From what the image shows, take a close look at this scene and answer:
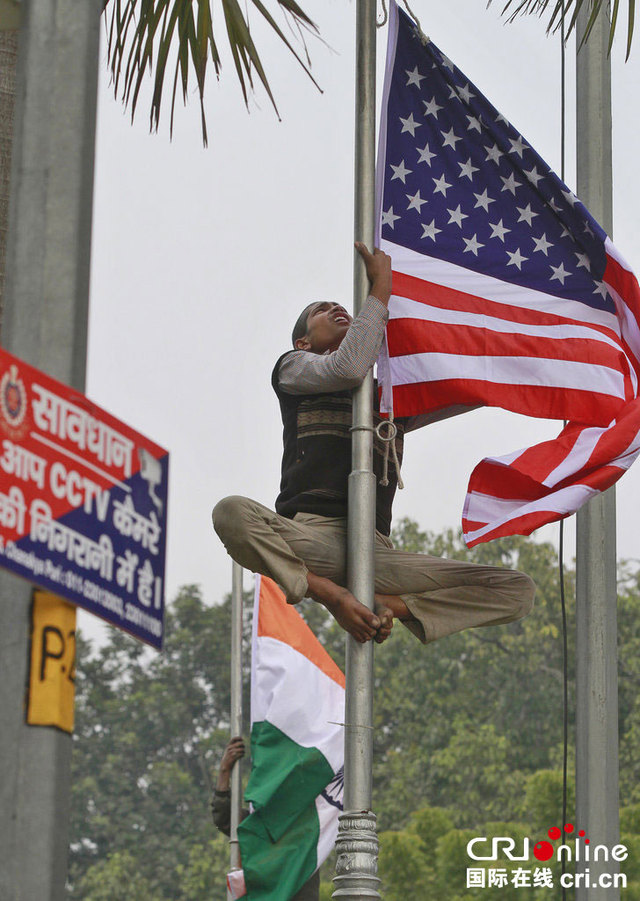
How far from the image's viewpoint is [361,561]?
640cm

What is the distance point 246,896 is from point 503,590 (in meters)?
4.07

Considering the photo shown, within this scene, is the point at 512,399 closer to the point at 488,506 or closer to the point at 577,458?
the point at 577,458

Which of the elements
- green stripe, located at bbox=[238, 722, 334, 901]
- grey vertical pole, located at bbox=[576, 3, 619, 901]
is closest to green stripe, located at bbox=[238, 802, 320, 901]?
green stripe, located at bbox=[238, 722, 334, 901]

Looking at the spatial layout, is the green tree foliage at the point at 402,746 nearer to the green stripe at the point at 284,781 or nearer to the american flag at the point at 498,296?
the green stripe at the point at 284,781

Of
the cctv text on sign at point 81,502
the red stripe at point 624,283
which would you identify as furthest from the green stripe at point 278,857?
the cctv text on sign at point 81,502

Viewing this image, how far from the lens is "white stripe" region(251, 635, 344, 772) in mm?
10922

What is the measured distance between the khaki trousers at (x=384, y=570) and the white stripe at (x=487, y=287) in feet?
4.50

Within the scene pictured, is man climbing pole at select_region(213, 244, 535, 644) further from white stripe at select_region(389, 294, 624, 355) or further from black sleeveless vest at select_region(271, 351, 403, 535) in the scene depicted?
white stripe at select_region(389, 294, 624, 355)

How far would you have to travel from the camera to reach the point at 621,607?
3638 cm

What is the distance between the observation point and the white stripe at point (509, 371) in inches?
287

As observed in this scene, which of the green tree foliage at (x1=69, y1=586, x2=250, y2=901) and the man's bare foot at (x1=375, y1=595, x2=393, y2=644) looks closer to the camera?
the man's bare foot at (x1=375, y1=595, x2=393, y2=644)

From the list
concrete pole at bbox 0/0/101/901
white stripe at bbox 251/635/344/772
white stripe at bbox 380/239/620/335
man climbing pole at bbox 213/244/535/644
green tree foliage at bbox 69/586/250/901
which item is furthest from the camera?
green tree foliage at bbox 69/586/250/901

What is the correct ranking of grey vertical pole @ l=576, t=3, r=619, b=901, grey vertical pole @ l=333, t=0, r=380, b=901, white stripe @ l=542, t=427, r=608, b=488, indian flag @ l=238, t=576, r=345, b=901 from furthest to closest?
indian flag @ l=238, t=576, r=345, b=901
grey vertical pole @ l=576, t=3, r=619, b=901
white stripe @ l=542, t=427, r=608, b=488
grey vertical pole @ l=333, t=0, r=380, b=901

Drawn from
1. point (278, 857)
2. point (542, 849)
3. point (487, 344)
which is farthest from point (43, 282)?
point (542, 849)
